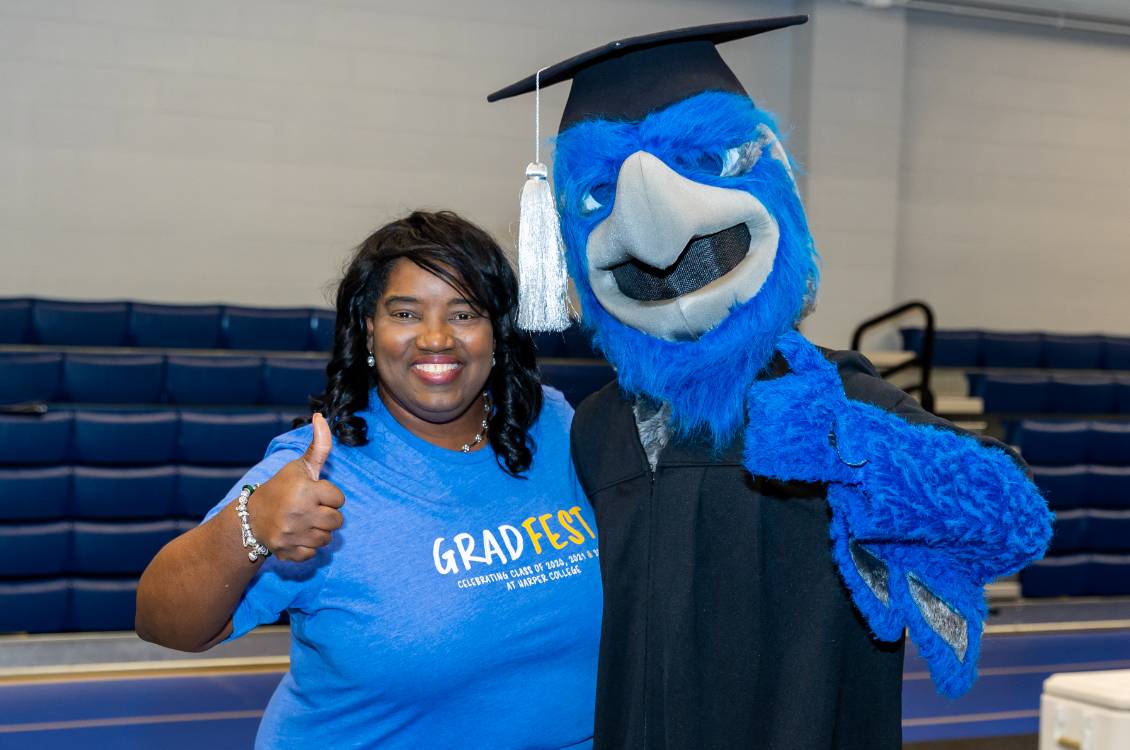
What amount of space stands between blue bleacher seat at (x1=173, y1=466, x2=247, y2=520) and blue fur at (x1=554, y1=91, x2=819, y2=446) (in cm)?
358

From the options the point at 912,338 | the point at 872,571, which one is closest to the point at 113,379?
the point at 872,571

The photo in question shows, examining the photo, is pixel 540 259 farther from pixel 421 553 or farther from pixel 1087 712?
pixel 1087 712

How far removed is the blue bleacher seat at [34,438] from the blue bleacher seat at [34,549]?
0.89 ft

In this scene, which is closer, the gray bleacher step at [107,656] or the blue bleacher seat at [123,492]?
the gray bleacher step at [107,656]

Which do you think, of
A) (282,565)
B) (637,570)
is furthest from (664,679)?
(282,565)

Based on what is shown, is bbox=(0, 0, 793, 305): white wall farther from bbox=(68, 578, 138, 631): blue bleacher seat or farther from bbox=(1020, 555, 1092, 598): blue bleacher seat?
bbox=(1020, 555, 1092, 598): blue bleacher seat

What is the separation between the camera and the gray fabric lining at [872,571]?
46.5 inches

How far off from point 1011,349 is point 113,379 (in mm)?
5502

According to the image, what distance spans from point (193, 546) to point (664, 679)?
0.60 metres

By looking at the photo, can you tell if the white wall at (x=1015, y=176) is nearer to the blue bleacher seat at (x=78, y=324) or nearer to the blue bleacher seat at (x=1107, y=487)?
the blue bleacher seat at (x=1107, y=487)

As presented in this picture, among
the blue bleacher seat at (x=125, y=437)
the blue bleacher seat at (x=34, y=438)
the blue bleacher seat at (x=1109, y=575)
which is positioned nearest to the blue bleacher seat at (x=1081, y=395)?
the blue bleacher seat at (x=1109, y=575)

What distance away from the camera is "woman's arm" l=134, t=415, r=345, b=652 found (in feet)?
4.02

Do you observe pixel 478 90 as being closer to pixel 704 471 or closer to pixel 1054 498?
pixel 1054 498

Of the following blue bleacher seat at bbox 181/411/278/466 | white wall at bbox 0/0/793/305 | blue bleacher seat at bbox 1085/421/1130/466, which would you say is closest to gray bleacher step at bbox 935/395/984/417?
blue bleacher seat at bbox 1085/421/1130/466
